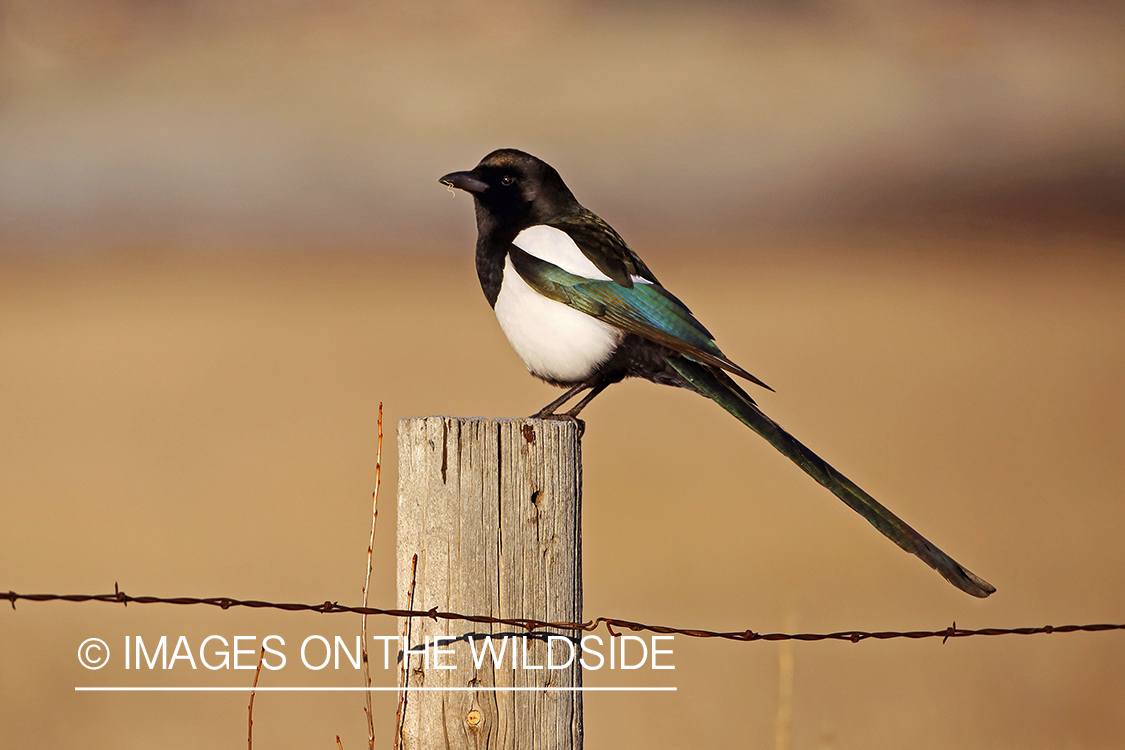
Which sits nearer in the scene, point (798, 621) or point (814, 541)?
point (798, 621)

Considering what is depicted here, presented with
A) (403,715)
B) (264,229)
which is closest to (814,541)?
(403,715)

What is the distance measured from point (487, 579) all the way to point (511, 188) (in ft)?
5.77

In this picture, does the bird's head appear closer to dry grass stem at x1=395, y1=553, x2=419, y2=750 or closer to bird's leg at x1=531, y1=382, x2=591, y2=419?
bird's leg at x1=531, y1=382, x2=591, y2=419

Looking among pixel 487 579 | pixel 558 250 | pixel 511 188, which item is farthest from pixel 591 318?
pixel 487 579

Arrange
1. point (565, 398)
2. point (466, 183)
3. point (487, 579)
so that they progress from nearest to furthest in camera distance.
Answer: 1. point (487, 579)
2. point (565, 398)
3. point (466, 183)

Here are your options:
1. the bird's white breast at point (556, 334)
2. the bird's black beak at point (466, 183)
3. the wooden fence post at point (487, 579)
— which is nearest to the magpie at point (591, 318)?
the bird's white breast at point (556, 334)

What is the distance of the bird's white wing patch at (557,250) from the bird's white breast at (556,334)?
0.31 ft

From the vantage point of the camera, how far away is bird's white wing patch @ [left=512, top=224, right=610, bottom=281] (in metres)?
3.56

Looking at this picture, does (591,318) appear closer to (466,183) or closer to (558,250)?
→ (558,250)

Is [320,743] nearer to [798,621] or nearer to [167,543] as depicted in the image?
[798,621]

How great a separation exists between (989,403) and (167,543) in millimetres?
8307

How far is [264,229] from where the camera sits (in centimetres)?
2525

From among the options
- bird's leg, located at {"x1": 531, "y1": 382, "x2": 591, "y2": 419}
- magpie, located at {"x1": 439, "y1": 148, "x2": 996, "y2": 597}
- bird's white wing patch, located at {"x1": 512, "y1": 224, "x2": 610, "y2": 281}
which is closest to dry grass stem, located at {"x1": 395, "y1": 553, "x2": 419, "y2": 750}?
magpie, located at {"x1": 439, "y1": 148, "x2": 996, "y2": 597}

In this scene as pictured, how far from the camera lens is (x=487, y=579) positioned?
247 centimetres
